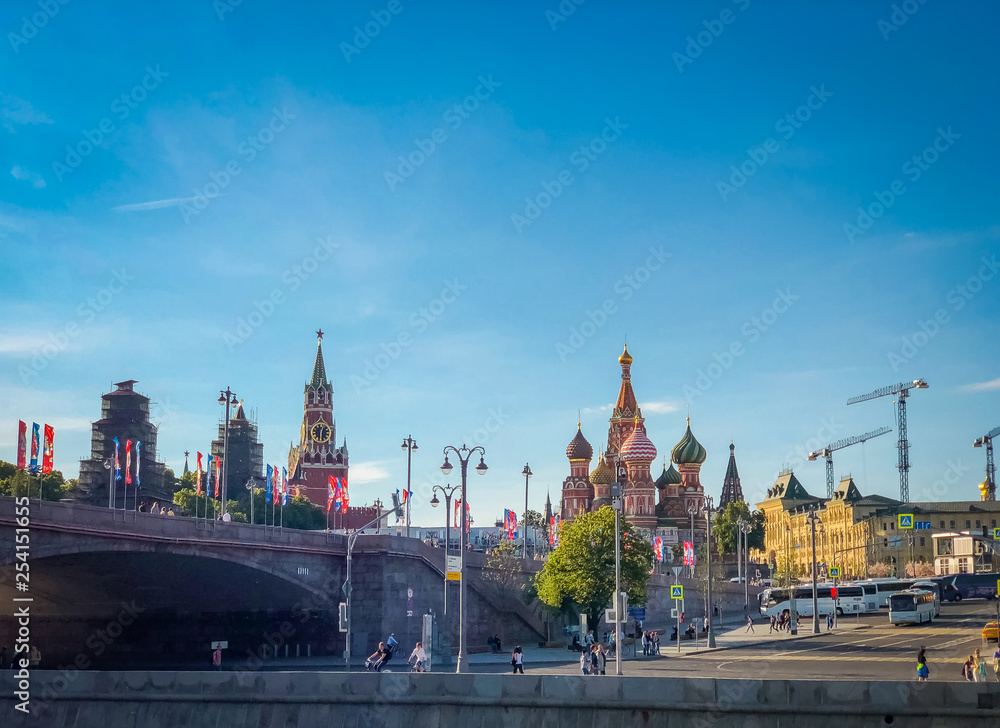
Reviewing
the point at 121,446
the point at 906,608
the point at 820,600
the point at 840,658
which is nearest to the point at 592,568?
the point at 840,658

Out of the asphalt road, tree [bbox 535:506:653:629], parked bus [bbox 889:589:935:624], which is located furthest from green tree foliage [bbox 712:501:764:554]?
tree [bbox 535:506:653:629]

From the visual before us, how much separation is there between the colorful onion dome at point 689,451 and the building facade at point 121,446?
8419cm

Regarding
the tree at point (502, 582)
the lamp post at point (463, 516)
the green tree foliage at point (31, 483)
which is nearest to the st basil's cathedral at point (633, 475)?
the green tree foliage at point (31, 483)

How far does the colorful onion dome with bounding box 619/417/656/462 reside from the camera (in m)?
161

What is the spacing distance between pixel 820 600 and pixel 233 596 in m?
50.1

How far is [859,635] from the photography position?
2640 inches

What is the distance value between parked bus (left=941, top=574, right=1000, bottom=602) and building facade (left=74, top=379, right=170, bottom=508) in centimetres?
8723

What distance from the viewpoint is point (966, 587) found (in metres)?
109

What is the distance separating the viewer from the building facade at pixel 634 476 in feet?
530

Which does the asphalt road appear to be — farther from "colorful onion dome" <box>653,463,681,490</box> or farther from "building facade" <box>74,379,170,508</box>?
"colorful onion dome" <box>653,463,681,490</box>

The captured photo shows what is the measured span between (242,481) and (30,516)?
110034 millimetres

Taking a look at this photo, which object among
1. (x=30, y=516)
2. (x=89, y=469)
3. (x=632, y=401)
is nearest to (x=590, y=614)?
(x=30, y=516)

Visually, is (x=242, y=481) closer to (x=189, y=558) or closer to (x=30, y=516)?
(x=189, y=558)

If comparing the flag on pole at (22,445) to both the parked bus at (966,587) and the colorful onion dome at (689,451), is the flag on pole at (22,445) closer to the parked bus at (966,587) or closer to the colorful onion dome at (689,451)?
the parked bus at (966,587)
